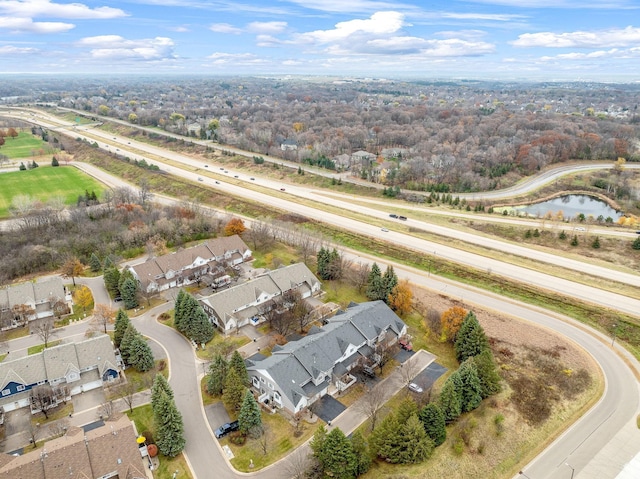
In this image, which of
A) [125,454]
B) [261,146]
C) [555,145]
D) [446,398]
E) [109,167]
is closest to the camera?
[125,454]

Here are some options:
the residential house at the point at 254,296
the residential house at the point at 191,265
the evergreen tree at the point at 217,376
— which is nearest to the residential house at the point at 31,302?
the residential house at the point at 191,265

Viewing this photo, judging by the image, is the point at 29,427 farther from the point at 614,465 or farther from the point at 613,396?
the point at 613,396

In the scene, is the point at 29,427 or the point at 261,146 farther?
the point at 261,146

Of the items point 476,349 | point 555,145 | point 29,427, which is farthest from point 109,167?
point 555,145

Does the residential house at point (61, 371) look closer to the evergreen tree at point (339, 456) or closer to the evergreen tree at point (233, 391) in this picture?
the evergreen tree at point (233, 391)

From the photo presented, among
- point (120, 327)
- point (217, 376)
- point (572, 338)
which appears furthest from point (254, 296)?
point (572, 338)

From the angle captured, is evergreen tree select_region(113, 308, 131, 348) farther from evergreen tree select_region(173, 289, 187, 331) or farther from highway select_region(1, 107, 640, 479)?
highway select_region(1, 107, 640, 479)
